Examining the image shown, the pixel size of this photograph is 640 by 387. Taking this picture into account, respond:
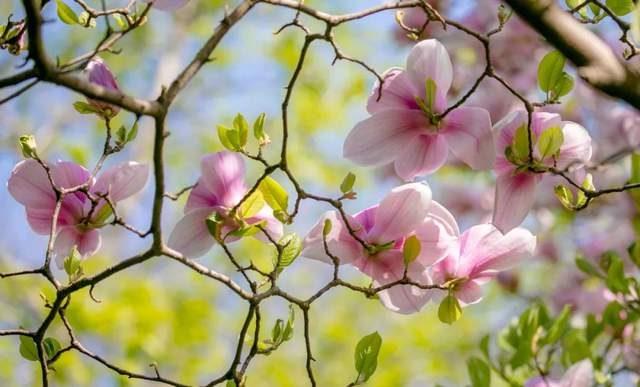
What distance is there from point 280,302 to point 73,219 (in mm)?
4542

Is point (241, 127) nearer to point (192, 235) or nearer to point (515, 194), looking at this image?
point (192, 235)

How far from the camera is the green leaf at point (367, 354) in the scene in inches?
31.0

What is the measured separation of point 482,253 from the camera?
771 mm

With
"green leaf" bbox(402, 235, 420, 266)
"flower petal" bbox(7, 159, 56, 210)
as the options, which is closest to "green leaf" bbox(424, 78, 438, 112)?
"green leaf" bbox(402, 235, 420, 266)

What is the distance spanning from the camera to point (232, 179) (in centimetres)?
77

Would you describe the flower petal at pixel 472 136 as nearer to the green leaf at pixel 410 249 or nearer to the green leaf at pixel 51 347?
the green leaf at pixel 410 249

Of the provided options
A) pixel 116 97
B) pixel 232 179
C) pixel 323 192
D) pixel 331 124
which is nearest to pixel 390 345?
pixel 331 124

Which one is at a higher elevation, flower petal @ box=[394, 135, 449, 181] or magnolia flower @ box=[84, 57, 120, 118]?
magnolia flower @ box=[84, 57, 120, 118]

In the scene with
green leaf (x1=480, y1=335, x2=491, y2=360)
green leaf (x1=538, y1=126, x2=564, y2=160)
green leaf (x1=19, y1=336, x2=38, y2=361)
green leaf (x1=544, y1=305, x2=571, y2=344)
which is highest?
green leaf (x1=19, y1=336, x2=38, y2=361)

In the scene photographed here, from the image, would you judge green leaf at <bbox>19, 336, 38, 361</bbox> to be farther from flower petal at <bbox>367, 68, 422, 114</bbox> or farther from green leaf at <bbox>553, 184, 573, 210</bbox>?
green leaf at <bbox>553, 184, 573, 210</bbox>

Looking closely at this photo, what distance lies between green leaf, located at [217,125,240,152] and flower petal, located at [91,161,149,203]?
72 mm

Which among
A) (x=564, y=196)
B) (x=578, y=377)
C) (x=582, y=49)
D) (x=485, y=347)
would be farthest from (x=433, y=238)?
(x=485, y=347)

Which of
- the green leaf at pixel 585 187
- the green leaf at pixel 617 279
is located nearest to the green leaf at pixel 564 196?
Answer: the green leaf at pixel 585 187

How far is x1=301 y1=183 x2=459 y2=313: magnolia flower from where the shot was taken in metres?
0.72
